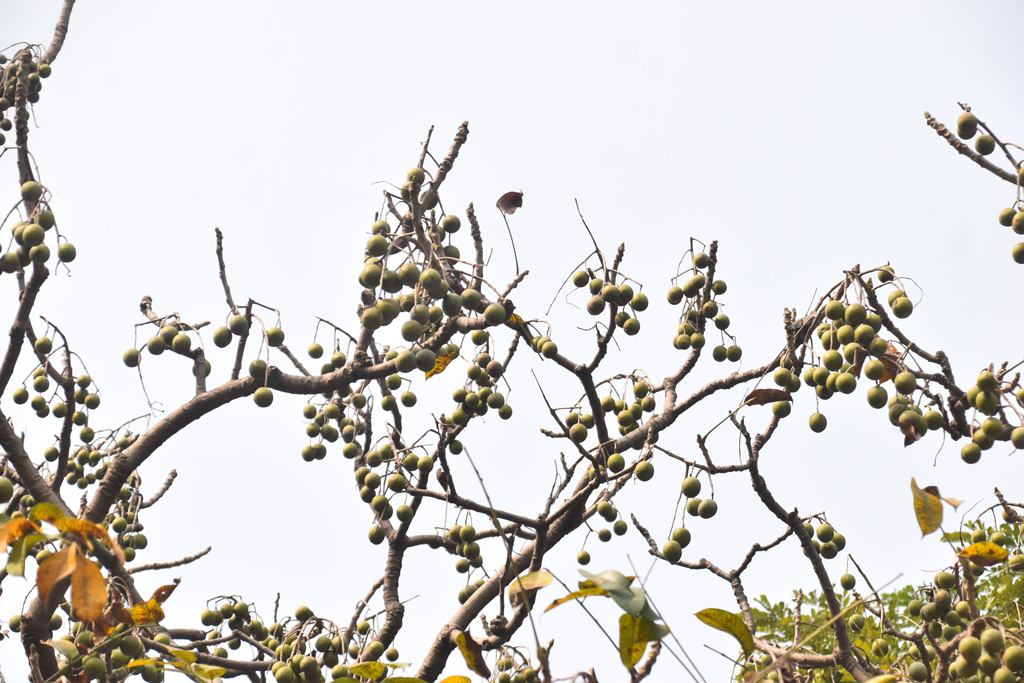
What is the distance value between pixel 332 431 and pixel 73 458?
1.78 meters

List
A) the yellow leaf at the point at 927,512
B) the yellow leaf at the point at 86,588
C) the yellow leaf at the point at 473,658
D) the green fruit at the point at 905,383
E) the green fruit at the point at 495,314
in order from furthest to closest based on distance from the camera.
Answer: the green fruit at the point at 495,314 < the green fruit at the point at 905,383 < the yellow leaf at the point at 473,658 < the yellow leaf at the point at 927,512 < the yellow leaf at the point at 86,588

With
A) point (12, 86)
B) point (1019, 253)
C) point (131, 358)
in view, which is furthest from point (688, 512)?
point (12, 86)

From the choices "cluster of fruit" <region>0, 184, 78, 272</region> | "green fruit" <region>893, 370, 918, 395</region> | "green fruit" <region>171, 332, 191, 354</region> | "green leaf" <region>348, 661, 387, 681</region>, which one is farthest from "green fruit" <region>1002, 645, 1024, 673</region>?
"cluster of fruit" <region>0, 184, 78, 272</region>

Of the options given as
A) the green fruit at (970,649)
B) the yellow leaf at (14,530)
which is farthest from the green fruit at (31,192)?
the green fruit at (970,649)

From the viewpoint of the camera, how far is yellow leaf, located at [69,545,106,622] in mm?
1459

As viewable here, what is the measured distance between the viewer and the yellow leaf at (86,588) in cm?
146

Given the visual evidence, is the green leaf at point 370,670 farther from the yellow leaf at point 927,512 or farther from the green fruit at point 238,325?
the green fruit at point 238,325

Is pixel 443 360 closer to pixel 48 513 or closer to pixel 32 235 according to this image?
pixel 32 235

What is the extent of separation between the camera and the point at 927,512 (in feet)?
5.79

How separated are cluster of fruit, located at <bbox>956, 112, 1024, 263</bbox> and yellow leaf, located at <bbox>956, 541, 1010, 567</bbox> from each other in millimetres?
1402

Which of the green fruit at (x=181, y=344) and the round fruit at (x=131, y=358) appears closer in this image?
the green fruit at (x=181, y=344)

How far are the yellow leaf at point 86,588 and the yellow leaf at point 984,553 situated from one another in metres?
2.04

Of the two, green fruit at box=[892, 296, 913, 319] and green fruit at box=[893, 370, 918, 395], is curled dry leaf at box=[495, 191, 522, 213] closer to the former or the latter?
green fruit at box=[892, 296, 913, 319]

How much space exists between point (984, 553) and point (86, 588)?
6.98 feet
